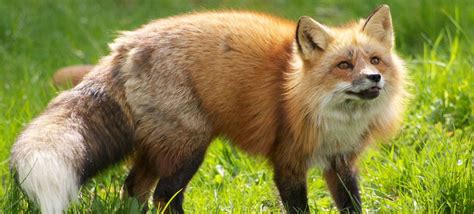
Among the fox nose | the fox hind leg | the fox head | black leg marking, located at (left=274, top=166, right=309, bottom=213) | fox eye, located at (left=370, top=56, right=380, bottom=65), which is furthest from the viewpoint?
the fox hind leg

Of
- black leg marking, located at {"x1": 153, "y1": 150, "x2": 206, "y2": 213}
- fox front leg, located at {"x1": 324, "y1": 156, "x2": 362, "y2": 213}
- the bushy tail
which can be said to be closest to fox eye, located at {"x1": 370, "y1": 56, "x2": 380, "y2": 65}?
fox front leg, located at {"x1": 324, "y1": 156, "x2": 362, "y2": 213}

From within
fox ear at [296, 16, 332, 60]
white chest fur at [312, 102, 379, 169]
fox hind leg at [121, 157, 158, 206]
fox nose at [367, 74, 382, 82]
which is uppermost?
fox ear at [296, 16, 332, 60]

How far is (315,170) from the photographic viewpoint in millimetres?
5785

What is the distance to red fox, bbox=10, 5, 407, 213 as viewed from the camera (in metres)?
4.80

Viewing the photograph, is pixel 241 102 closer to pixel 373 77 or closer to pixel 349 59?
pixel 349 59

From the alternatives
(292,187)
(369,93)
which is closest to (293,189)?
(292,187)

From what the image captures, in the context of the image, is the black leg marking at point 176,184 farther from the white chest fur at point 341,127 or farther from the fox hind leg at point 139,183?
the white chest fur at point 341,127

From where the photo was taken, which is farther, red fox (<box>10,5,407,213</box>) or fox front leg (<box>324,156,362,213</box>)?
fox front leg (<box>324,156,362,213</box>)

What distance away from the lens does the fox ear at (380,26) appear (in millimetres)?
4938

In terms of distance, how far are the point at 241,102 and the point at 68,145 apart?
1.08m

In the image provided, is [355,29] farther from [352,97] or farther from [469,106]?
[469,106]

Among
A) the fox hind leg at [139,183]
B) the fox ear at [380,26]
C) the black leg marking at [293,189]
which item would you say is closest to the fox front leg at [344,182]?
the black leg marking at [293,189]

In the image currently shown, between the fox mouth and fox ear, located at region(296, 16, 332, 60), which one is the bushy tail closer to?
fox ear, located at region(296, 16, 332, 60)

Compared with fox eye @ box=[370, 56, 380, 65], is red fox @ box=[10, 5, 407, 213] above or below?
below
